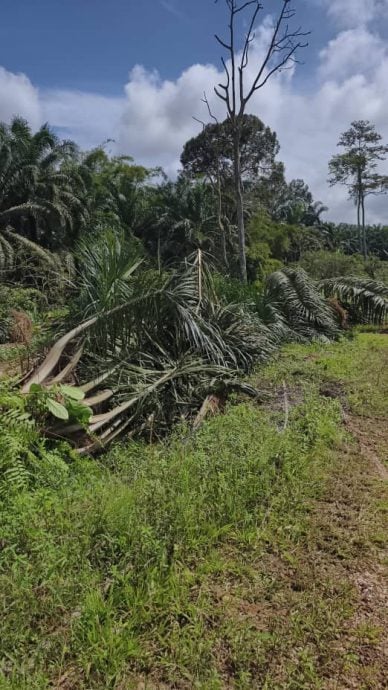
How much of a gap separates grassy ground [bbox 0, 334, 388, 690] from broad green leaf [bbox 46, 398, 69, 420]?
0.38m

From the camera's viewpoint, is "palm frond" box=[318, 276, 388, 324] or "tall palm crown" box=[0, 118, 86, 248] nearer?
"palm frond" box=[318, 276, 388, 324]

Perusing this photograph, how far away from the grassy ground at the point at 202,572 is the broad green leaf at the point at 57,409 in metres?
0.38

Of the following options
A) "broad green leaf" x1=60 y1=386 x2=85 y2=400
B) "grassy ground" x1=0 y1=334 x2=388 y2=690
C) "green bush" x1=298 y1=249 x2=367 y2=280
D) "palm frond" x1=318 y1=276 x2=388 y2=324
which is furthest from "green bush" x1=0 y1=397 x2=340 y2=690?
"green bush" x1=298 y1=249 x2=367 y2=280

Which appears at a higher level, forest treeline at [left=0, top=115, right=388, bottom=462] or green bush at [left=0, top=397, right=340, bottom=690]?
forest treeline at [left=0, top=115, right=388, bottom=462]

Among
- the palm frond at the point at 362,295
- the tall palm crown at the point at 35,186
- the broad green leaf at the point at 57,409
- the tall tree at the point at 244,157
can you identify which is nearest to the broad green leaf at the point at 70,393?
the broad green leaf at the point at 57,409

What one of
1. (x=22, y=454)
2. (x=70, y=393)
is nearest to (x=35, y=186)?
(x=70, y=393)

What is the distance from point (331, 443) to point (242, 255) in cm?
952

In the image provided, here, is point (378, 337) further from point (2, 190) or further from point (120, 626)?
point (2, 190)

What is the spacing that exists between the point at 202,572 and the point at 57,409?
156 cm


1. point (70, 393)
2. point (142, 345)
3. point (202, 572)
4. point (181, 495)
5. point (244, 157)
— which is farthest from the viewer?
point (244, 157)

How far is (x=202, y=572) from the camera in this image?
2.23m

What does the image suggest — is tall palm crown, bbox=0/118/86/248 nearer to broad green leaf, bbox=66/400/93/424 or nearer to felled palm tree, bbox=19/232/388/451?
felled palm tree, bbox=19/232/388/451

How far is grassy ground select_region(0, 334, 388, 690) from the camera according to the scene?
172cm

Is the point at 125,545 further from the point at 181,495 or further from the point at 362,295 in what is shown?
the point at 362,295
